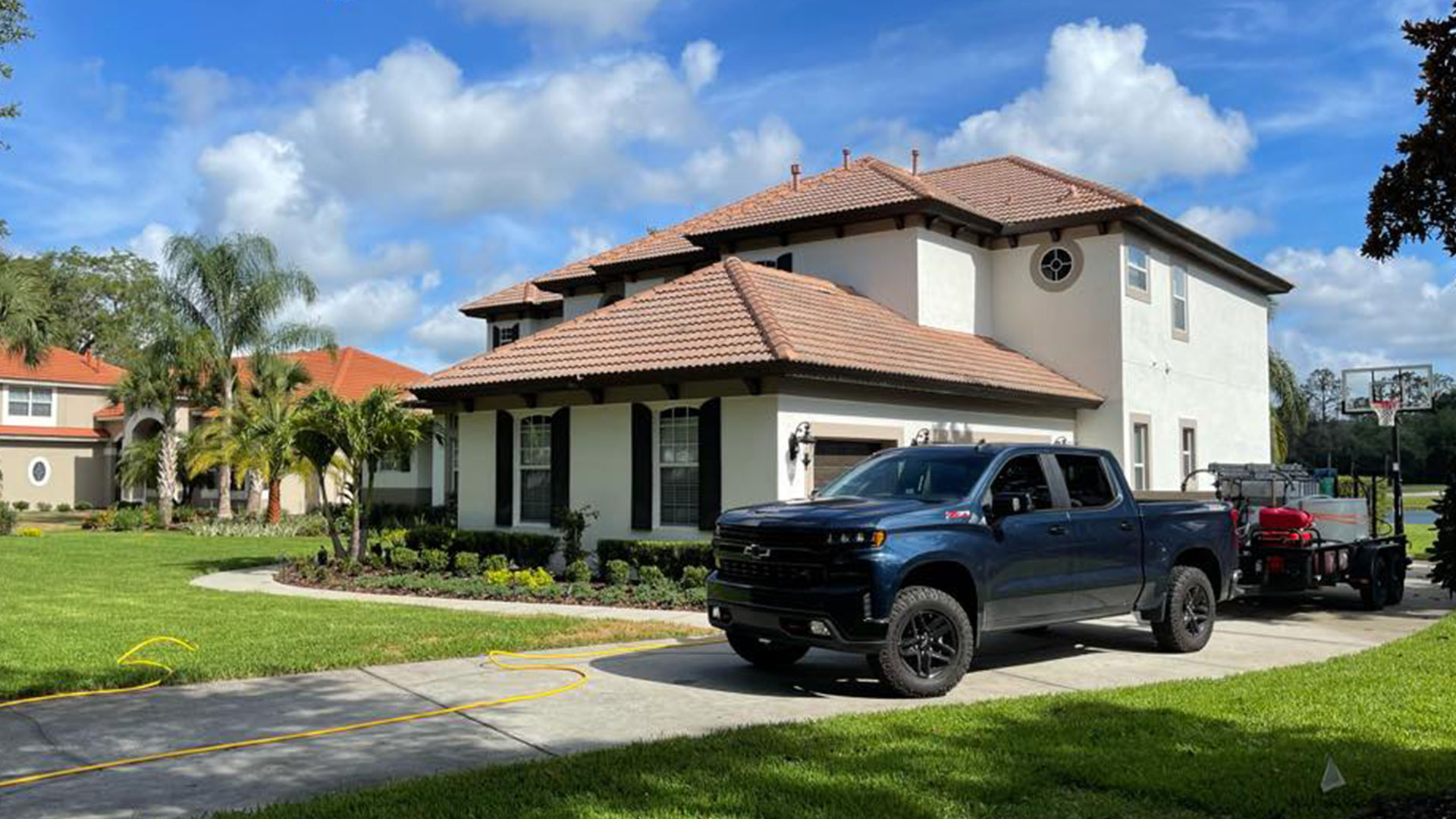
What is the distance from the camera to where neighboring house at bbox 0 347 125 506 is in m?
45.8

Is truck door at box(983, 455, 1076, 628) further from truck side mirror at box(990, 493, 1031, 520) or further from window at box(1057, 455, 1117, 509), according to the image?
window at box(1057, 455, 1117, 509)

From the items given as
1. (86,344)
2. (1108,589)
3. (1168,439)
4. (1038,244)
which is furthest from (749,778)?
(86,344)

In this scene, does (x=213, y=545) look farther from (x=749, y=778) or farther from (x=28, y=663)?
(x=749, y=778)

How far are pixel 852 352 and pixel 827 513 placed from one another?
28.4ft

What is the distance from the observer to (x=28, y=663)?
967 centimetres

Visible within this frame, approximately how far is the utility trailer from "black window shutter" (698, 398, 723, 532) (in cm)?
692

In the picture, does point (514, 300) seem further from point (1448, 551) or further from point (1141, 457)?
point (1448, 551)

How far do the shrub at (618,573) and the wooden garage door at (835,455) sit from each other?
2.98 meters

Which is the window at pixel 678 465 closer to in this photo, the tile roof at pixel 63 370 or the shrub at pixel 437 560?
the shrub at pixel 437 560

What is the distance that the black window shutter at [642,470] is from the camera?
1706 centimetres

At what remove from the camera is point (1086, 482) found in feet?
33.3

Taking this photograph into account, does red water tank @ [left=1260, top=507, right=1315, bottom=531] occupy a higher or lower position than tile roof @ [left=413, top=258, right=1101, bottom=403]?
lower

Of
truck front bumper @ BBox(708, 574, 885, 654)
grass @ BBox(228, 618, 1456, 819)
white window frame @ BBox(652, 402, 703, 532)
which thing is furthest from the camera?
white window frame @ BBox(652, 402, 703, 532)

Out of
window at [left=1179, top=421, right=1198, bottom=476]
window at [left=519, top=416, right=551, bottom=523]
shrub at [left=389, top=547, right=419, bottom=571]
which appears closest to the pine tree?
window at [left=519, top=416, right=551, bottom=523]
